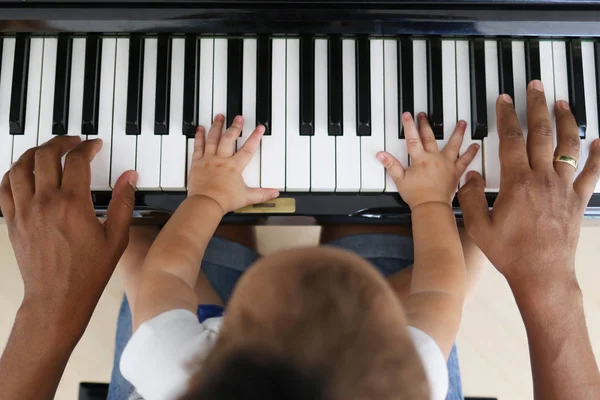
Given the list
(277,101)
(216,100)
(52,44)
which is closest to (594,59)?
(277,101)

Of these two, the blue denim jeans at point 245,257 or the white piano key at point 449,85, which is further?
the blue denim jeans at point 245,257

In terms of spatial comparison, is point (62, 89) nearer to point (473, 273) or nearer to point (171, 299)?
point (171, 299)

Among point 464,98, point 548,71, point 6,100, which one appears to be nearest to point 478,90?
point 464,98

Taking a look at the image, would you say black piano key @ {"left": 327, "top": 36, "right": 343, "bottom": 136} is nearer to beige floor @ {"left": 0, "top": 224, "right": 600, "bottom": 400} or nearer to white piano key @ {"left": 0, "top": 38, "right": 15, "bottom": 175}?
beige floor @ {"left": 0, "top": 224, "right": 600, "bottom": 400}

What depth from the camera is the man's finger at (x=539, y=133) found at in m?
0.81

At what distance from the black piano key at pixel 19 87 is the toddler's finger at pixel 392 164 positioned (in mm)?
609

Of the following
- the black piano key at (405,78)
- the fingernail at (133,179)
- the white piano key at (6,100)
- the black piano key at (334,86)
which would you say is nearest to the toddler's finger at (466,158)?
the black piano key at (405,78)

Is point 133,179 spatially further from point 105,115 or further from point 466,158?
point 466,158

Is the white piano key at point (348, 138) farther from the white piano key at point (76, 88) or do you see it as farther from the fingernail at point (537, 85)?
the white piano key at point (76, 88)

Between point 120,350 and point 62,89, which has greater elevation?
point 62,89

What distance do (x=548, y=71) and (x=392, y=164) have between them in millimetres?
318

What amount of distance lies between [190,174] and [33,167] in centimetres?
26

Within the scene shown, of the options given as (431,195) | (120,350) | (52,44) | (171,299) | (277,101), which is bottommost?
(120,350)

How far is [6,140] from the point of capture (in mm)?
849
